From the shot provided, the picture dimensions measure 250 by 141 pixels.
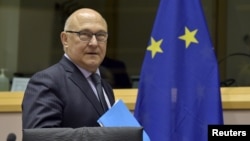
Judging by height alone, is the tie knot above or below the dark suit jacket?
above

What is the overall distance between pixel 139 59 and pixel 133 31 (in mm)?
203

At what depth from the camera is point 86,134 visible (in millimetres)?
1594

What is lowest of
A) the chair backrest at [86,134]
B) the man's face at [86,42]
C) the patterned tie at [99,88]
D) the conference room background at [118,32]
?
the chair backrest at [86,134]

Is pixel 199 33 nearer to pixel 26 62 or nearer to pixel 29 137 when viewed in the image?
pixel 26 62

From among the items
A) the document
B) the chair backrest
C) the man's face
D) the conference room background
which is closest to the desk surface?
the conference room background

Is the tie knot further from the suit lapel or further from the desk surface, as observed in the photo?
the desk surface

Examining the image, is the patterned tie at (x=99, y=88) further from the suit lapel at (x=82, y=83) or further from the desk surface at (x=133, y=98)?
the desk surface at (x=133, y=98)

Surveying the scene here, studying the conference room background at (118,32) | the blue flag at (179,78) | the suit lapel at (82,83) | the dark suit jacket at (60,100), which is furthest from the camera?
the conference room background at (118,32)

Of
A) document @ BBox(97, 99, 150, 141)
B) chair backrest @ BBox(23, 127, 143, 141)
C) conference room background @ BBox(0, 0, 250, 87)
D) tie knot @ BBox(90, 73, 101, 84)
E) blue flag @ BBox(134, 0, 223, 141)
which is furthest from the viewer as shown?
conference room background @ BBox(0, 0, 250, 87)

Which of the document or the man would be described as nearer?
the document

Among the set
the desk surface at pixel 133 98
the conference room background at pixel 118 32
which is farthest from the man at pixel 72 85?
the conference room background at pixel 118 32

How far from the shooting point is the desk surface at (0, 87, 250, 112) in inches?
152

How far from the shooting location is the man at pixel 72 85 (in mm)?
2021

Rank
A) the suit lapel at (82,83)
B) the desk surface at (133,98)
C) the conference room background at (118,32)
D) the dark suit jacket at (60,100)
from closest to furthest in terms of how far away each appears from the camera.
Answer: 1. the dark suit jacket at (60,100)
2. the suit lapel at (82,83)
3. the desk surface at (133,98)
4. the conference room background at (118,32)
